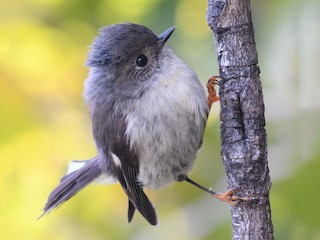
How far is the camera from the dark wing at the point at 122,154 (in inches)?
101

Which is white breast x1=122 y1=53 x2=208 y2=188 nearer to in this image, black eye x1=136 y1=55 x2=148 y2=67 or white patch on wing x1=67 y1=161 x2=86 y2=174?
black eye x1=136 y1=55 x2=148 y2=67

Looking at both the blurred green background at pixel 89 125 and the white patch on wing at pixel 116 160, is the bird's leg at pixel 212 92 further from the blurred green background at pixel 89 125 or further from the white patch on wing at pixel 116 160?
the white patch on wing at pixel 116 160

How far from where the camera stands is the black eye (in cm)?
257

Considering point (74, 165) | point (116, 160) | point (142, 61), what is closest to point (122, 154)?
point (116, 160)

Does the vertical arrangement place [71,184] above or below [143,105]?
below

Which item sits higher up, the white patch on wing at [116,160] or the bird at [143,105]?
the bird at [143,105]

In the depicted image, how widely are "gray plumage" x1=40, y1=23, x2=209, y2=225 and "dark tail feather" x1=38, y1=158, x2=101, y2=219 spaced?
0.40 metres

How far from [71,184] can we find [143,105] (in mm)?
845

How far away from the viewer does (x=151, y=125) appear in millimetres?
2467

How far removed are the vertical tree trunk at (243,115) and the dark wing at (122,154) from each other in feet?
2.50

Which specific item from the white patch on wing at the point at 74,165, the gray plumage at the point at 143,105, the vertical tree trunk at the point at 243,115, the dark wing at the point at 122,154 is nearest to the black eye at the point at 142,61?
the gray plumage at the point at 143,105

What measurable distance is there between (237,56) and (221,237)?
3.95 feet

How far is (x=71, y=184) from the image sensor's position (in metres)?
3.10

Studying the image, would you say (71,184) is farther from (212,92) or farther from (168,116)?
(212,92)
